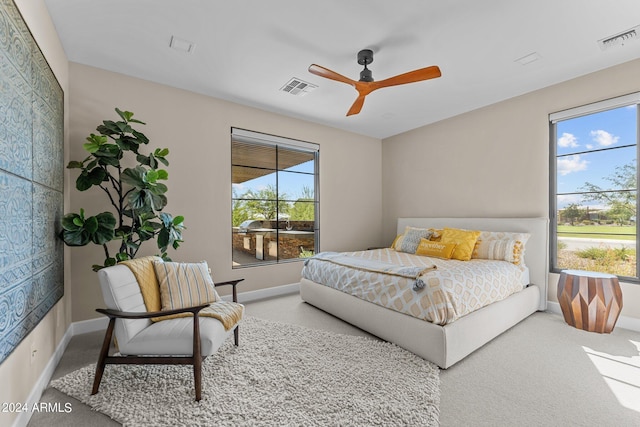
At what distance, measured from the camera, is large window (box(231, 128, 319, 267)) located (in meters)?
4.09

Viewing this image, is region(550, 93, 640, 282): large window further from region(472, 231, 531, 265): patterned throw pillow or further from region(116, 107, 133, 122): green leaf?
region(116, 107, 133, 122): green leaf

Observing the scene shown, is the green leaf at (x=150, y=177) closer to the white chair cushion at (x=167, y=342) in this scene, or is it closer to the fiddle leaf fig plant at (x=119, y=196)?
the fiddle leaf fig plant at (x=119, y=196)

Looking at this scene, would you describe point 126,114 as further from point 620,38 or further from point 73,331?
point 620,38

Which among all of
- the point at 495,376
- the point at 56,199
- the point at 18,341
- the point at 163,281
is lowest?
the point at 495,376

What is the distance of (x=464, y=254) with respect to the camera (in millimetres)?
3494

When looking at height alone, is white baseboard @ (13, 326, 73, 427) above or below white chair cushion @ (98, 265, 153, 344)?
below

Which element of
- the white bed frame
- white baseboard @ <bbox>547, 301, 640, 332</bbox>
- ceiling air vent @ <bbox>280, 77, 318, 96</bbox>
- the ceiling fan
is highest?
ceiling air vent @ <bbox>280, 77, 318, 96</bbox>

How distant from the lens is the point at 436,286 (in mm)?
2277

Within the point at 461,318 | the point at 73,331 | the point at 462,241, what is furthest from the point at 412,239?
the point at 73,331

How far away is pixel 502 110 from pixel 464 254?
2.16 m

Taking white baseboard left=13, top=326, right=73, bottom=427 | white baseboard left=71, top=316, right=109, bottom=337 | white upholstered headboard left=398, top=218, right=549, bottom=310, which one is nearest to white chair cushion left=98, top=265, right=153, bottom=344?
white baseboard left=13, top=326, right=73, bottom=427

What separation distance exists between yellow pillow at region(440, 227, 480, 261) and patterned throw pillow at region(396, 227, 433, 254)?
37 centimetres

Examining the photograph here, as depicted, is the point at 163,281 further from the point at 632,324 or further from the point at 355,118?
the point at 632,324

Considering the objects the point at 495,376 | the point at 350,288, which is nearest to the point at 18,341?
the point at 350,288
